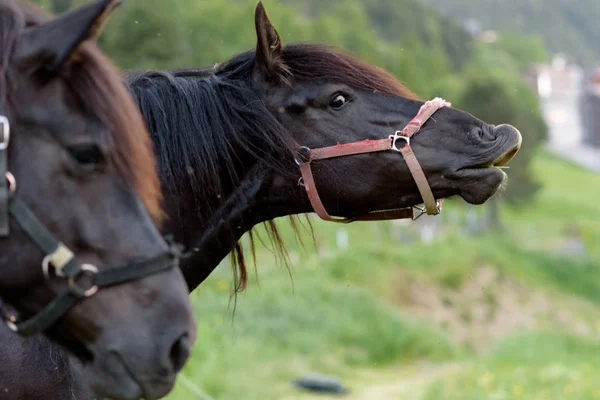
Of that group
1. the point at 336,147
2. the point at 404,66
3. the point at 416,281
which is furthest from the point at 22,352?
the point at 404,66

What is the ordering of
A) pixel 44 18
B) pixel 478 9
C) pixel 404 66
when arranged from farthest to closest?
pixel 478 9
pixel 404 66
pixel 44 18

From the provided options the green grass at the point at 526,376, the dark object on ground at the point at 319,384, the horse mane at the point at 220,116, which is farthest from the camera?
the dark object on ground at the point at 319,384

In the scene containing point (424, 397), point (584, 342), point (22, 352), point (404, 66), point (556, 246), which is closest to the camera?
point (22, 352)

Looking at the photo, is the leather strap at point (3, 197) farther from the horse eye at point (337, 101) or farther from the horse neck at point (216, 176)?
the horse eye at point (337, 101)

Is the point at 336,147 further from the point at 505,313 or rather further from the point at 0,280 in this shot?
the point at 505,313

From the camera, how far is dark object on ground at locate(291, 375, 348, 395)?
1056 cm

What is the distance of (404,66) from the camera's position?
4734 cm

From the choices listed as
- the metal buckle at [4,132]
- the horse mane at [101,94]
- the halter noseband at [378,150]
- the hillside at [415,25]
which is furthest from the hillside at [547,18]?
the metal buckle at [4,132]

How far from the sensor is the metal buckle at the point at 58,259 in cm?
207

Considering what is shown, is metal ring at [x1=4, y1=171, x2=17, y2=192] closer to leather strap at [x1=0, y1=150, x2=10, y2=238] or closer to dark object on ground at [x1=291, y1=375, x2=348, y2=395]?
leather strap at [x1=0, y1=150, x2=10, y2=238]

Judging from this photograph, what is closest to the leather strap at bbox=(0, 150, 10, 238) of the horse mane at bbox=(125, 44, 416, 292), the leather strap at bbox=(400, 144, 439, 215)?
the horse mane at bbox=(125, 44, 416, 292)

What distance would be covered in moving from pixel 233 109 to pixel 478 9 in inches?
6360

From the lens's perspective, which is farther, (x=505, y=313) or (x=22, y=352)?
(x=505, y=313)

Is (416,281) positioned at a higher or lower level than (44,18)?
lower
